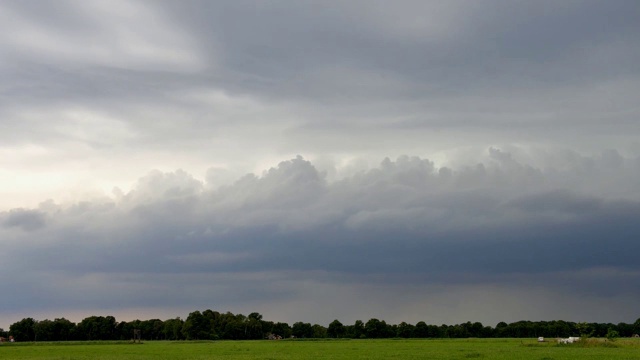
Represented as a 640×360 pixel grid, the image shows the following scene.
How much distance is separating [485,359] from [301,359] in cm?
1650

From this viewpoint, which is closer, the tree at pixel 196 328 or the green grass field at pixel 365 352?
the green grass field at pixel 365 352

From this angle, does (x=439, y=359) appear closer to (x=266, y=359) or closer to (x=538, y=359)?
(x=538, y=359)

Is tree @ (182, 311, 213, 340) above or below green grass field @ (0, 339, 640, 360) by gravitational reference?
above

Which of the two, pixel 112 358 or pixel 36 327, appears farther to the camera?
pixel 36 327

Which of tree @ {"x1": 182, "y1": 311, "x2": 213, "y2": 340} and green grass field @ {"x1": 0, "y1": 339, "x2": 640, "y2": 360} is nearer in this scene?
green grass field @ {"x1": 0, "y1": 339, "x2": 640, "y2": 360}

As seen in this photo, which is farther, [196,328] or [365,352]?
[196,328]

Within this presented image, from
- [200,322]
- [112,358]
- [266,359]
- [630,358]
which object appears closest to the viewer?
[630,358]

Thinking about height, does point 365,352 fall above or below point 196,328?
below

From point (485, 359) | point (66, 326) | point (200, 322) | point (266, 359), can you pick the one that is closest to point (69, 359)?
point (266, 359)

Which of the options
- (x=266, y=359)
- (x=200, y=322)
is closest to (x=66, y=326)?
(x=200, y=322)

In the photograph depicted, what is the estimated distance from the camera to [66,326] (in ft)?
652

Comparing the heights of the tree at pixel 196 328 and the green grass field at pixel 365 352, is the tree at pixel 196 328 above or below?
above

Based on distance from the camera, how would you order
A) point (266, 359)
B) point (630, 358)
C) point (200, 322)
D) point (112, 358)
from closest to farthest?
1. point (630, 358)
2. point (266, 359)
3. point (112, 358)
4. point (200, 322)

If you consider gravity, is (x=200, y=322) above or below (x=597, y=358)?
above
